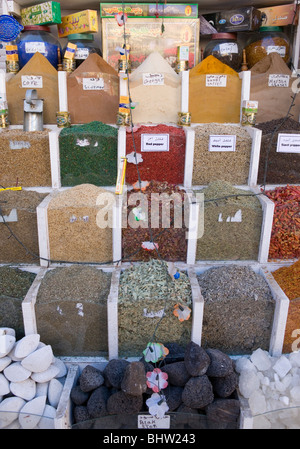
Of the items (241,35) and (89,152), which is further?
(241,35)

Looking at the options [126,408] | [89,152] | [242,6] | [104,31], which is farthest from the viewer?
[242,6]

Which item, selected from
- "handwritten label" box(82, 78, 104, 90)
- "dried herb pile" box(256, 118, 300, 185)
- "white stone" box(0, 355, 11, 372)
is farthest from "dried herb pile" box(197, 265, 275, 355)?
"handwritten label" box(82, 78, 104, 90)

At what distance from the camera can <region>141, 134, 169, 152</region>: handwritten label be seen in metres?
2.04

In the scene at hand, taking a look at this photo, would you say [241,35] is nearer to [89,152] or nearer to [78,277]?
[89,152]

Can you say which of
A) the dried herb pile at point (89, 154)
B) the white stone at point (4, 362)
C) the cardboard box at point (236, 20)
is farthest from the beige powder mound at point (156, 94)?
the white stone at point (4, 362)

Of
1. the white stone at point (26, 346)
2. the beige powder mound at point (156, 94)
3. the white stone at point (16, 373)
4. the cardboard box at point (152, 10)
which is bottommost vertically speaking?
the white stone at point (16, 373)

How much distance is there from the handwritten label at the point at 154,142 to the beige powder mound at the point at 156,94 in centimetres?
29

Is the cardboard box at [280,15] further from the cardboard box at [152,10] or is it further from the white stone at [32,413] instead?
the white stone at [32,413]

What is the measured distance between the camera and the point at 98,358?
1776 millimetres

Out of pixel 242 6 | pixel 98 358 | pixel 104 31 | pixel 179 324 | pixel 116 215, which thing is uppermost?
pixel 242 6

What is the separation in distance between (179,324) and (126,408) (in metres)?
0.41

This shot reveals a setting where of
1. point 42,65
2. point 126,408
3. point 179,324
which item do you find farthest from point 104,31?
point 126,408

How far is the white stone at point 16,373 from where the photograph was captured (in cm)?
155

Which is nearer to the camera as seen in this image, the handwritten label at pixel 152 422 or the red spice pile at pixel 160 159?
the handwritten label at pixel 152 422
